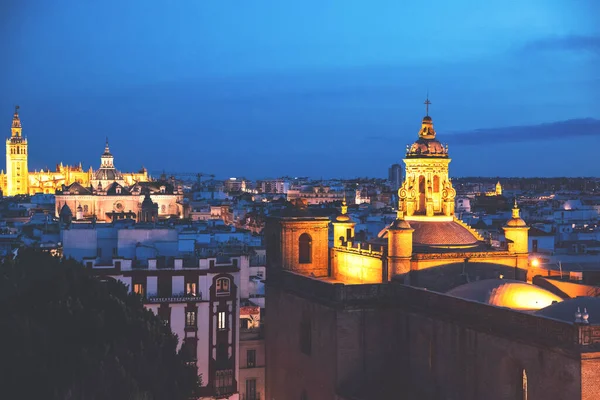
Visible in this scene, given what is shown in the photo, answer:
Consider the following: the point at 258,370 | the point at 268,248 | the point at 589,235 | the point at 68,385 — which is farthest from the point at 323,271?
the point at 589,235

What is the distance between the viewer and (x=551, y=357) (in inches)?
689

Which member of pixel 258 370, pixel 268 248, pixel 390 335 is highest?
pixel 268 248

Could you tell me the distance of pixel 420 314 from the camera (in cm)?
2258

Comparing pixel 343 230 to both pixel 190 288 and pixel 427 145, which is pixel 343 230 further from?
pixel 190 288

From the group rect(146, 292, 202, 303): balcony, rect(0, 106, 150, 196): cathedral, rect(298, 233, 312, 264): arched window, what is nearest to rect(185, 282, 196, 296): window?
rect(146, 292, 202, 303): balcony

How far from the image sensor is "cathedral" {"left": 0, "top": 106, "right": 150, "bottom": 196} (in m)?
170

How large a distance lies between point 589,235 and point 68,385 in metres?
45.1

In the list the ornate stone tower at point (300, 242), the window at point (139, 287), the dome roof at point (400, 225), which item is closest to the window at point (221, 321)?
the ornate stone tower at point (300, 242)

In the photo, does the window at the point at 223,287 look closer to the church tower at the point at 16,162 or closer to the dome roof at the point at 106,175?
the dome roof at the point at 106,175

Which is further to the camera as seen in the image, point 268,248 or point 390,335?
point 268,248

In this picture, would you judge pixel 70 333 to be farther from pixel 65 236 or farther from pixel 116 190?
pixel 116 190

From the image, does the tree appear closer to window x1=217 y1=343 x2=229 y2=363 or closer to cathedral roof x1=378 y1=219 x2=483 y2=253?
window x1=217 y1=343 x2=229 y2=363

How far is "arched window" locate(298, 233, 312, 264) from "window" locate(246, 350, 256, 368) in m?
3.67

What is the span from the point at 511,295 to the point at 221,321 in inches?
440
